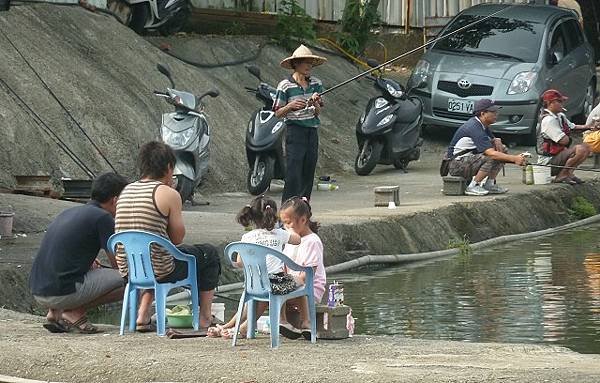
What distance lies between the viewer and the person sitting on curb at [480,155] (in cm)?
1988

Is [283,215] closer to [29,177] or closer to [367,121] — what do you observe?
[29,177]

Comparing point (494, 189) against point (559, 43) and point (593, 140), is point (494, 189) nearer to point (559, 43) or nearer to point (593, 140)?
point (593, 140)

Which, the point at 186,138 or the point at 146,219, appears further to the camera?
the point at 186,138

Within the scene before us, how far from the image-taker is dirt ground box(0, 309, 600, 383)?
30.0 feet

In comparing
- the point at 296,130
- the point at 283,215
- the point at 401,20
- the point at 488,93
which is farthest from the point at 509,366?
the point at 401,20

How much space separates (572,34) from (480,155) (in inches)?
328

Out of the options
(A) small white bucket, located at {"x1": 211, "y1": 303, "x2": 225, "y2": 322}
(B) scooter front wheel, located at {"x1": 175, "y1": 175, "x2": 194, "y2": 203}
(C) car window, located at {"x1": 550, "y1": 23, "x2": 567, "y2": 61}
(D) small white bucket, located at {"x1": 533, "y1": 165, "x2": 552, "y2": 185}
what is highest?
(C) car window, located at {"x1": 550, "y1": 23, "x2": 567, "y2": 61}

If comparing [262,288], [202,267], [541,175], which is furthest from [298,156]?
[262,288]

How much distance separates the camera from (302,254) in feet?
35.8

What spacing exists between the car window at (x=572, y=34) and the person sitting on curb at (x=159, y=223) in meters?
17.0

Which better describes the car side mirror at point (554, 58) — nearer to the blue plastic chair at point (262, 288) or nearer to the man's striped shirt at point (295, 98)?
the man's striped shirt at point (295, 98)

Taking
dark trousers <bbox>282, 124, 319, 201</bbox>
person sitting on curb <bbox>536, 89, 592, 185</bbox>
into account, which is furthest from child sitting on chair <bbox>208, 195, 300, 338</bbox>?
person sitting on curb <bbox>536, 89, 592, 185</bbox>

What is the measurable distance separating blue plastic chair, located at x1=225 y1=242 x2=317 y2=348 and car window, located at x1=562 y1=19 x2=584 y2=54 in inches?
688

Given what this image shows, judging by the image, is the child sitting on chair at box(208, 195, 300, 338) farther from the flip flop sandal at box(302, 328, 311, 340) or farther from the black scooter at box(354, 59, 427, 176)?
the black scooter at box(354, 59, 427, 176)
